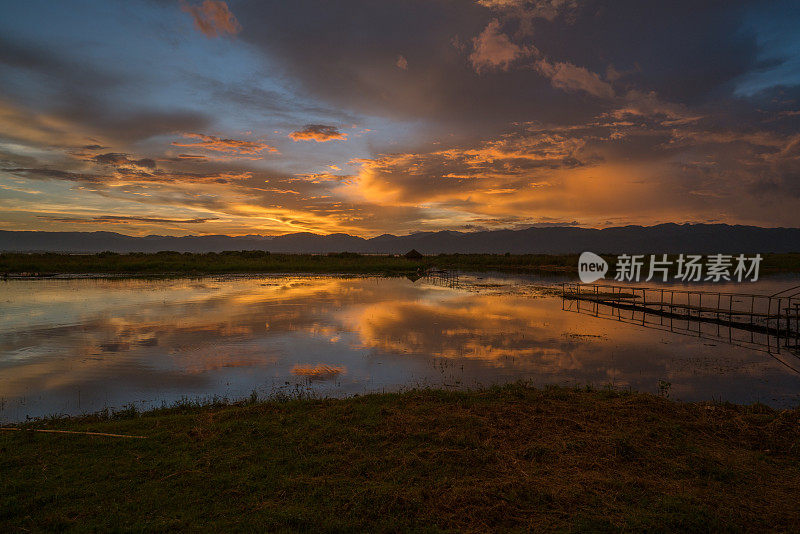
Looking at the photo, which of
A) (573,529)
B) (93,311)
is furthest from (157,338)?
(573,529)

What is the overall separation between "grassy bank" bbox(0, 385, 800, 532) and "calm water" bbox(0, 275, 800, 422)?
2.81 m

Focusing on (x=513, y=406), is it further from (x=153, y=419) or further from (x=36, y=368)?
(x=36, y=368)

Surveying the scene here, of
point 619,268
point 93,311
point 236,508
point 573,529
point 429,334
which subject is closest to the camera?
point 573,529

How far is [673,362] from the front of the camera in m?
14.5

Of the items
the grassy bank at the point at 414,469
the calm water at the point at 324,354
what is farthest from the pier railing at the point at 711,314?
the grassy bank at the point at 414,469

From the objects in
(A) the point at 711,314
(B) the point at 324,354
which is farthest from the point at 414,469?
(A) the point at 711,314

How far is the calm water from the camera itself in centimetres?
1118

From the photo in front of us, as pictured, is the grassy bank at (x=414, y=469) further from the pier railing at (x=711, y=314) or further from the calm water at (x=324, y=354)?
the pier railing at (x=711, y=314)

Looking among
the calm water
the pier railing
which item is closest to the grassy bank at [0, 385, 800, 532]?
the calm water

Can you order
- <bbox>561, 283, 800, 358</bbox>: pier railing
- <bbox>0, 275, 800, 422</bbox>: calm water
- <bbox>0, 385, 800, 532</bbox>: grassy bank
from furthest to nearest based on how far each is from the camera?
<bbox>561, 283, 800, 358</bbox>: pier railing
<bbox>0, 275, 800, 422</bbox>: calm water
<bbox>0, 385, 800, 532</bbox>: grassy bank

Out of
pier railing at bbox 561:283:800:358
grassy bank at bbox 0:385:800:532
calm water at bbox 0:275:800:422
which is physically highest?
pier railing at bbox 561:283:800:358

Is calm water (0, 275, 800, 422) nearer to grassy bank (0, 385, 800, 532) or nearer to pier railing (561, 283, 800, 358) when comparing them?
pier railing (561, 283, 800, 358)

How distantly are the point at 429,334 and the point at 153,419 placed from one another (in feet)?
39.2

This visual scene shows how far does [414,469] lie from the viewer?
6023 mm
